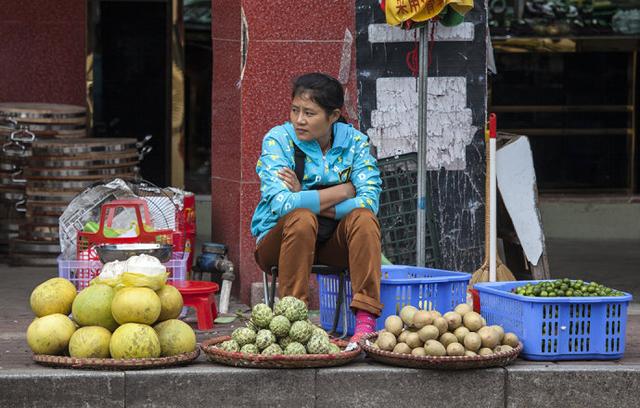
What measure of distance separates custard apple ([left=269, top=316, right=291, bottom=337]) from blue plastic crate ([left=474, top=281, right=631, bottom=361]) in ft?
3.79

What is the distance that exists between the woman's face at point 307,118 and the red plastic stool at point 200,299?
1.12 meters

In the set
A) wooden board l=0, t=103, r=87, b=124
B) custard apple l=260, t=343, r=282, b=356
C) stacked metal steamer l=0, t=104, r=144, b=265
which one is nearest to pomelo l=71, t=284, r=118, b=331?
custard apple l=260, t=343, r=282, b=356

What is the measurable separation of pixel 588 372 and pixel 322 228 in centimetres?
154

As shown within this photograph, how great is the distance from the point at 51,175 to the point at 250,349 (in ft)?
14.2

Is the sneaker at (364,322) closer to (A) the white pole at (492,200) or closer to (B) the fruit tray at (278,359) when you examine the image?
(B) the fruit tray at (278,359)

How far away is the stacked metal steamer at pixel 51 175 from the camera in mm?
10617

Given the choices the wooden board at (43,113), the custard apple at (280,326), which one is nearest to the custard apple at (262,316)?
the custard apple at (280,326)

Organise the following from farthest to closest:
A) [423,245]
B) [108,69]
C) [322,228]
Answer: [108,69], [423,245], [322,228]

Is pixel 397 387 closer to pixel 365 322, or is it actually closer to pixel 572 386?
pixel 365 322

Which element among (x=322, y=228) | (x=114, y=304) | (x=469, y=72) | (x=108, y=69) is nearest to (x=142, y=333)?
(x=114, y=304)

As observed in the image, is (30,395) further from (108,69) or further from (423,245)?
(108,69)

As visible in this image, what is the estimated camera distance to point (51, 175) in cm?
1063

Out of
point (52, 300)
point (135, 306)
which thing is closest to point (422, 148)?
point (135, 306)

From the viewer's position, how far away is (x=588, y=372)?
6895 mm
